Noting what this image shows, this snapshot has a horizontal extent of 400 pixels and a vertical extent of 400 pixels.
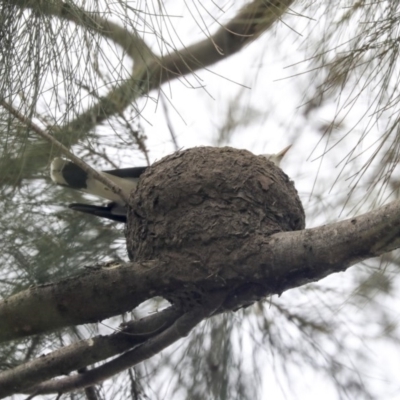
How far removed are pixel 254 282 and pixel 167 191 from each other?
1.51 ft

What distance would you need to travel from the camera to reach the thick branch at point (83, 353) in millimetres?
2178

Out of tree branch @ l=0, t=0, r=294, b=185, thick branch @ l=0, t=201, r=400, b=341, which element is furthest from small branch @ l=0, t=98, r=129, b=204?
thick branch @ l=0, t=201, r=400, b=341

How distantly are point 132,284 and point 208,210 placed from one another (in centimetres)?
33

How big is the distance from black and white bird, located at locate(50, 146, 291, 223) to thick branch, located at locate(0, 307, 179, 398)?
54 cm

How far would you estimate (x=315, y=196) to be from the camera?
2.94 m

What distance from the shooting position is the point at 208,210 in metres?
2.25

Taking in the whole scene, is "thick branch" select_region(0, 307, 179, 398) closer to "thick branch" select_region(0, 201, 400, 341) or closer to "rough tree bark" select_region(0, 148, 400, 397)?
"rough tree bark" select_region(0, 148, 400, 397)

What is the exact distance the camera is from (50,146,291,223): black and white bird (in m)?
2.63

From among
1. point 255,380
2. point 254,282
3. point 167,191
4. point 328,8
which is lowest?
point 254,282

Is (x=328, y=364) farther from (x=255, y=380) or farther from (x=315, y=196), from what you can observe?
(x=315, y=196)

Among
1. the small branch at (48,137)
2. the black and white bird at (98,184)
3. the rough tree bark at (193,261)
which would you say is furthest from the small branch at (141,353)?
the black and white bird at (98,184)

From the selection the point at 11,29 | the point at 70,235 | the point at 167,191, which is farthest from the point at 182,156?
the point at 11,29

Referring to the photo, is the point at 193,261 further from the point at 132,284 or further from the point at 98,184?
the point at 98,184

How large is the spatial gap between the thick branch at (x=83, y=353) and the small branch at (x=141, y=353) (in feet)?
0.09
